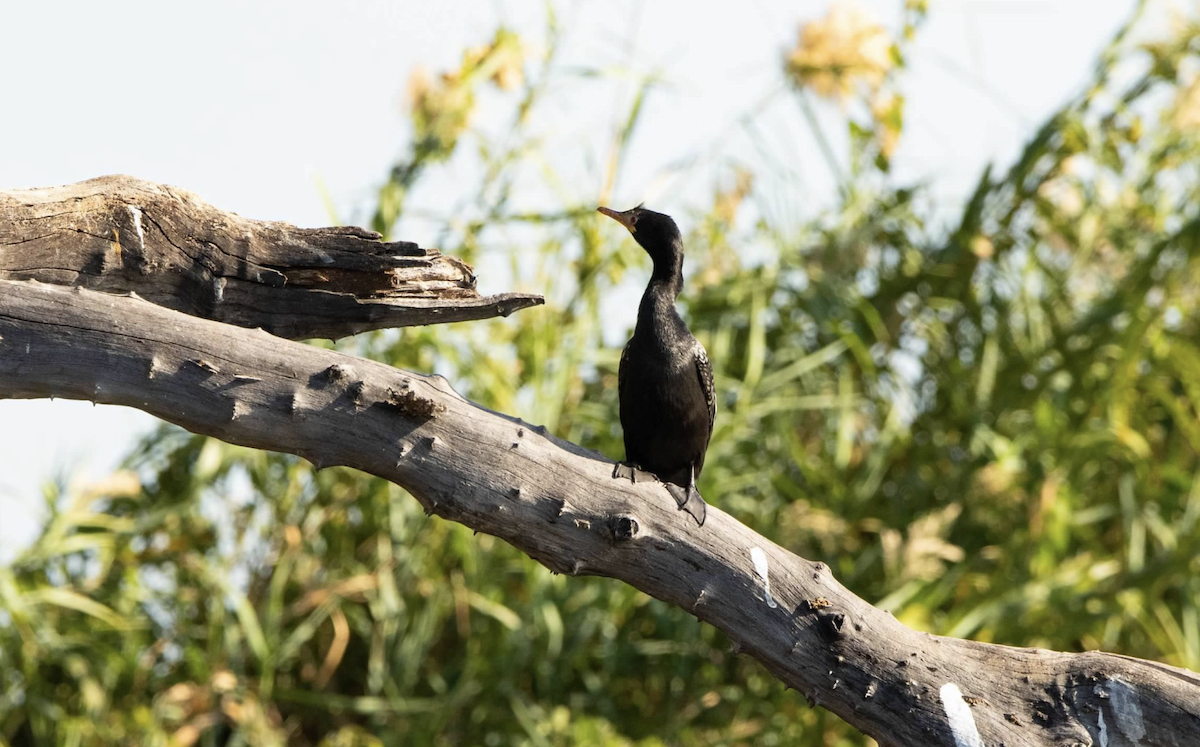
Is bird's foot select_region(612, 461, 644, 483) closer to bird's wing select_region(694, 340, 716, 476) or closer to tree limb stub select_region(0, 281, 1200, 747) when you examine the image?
tree limb stub select_region(0, 281, 1200, 747)

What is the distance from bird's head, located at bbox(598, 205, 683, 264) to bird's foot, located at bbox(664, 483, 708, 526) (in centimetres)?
73

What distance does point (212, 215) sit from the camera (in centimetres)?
266

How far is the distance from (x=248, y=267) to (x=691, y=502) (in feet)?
3.38

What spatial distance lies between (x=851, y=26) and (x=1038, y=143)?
3.40ft

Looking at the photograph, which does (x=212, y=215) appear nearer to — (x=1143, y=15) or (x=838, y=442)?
(x=838, y=442)

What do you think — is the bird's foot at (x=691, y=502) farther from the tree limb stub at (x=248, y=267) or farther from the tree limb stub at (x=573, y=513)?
the tree limb stub at (x=248, y=267)

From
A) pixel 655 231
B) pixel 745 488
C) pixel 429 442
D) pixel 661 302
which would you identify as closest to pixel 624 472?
pixel 429 442

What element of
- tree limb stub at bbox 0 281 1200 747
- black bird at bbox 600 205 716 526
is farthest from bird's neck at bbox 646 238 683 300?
tree limb stub at bbox 0 281 1200 747

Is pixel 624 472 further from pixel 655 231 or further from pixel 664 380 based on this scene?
pixel 655 231

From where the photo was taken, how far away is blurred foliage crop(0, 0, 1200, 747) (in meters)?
5.05

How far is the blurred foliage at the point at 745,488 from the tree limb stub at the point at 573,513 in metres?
2.34

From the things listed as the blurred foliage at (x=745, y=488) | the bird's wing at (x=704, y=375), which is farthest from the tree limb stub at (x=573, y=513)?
the blurred foliage at (x=745, y=488)

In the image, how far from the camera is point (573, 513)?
7.98 feet

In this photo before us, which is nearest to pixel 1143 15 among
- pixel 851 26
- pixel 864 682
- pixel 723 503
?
pixel 851 26
